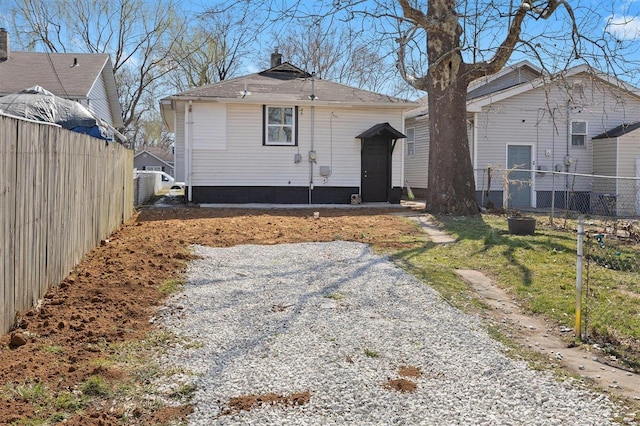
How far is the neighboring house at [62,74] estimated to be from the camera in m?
20.1

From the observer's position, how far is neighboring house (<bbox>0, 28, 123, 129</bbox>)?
792 inches

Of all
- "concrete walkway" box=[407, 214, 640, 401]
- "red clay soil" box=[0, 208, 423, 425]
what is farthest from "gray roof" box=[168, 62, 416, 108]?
"concrete walkway" box=[407, 214, 640, 401]

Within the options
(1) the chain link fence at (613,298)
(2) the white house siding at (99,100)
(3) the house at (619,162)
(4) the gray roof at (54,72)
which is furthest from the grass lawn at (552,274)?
(2) the white house siding at (99,100)

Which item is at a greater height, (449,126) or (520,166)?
(449,126)

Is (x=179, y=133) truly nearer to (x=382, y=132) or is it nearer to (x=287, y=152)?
(x=287, y=152)

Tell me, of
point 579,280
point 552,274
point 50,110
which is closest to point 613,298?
point 552,274

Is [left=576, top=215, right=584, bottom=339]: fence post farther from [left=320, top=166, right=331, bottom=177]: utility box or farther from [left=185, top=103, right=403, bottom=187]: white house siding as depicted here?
[left=185, top=103, right=403, bottom=187]: white house siding

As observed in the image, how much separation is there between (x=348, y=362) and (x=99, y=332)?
2010mm

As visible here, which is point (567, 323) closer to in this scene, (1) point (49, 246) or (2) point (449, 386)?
(2) point (449, 386)

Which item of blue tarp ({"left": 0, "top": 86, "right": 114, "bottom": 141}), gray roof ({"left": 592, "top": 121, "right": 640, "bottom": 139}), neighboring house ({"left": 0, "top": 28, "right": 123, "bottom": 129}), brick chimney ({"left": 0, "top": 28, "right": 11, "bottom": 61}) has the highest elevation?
brick chimney ({"left": 0, "top": 28, "right": 11, "bottom": 61})

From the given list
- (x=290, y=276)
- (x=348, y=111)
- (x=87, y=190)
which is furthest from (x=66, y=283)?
(x=348, y=111)

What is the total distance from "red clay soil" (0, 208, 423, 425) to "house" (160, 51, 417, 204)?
22.7ft

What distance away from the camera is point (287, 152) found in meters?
17.7

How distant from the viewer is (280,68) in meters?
20.2
